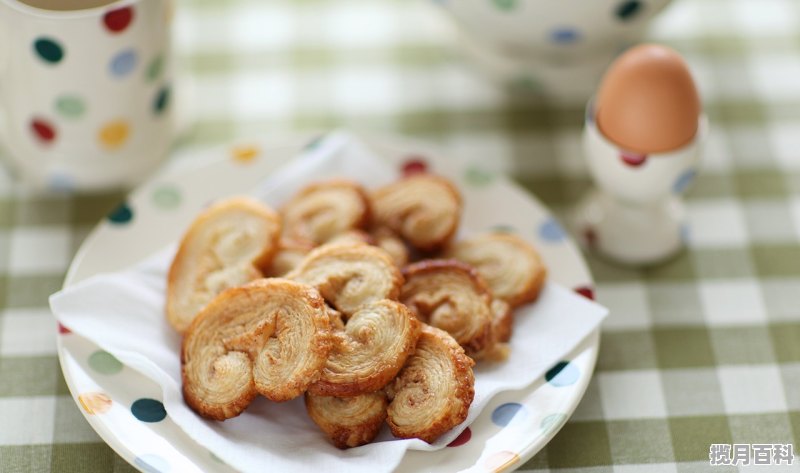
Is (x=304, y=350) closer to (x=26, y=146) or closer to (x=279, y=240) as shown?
(x=279, y=240)

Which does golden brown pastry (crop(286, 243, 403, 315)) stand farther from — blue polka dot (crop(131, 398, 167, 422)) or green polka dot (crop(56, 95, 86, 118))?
green polka dot (crop(56, 95, 86, 118))

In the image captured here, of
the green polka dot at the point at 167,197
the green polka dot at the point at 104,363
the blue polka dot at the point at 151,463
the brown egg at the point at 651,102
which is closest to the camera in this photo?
the blue polka dot at the point at 151,463

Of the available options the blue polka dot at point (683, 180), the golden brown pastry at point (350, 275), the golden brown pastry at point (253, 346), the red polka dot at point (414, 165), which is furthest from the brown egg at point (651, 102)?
the golden brown pastry at point (253, 346)

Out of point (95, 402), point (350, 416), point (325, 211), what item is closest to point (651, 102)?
point (325, 211)

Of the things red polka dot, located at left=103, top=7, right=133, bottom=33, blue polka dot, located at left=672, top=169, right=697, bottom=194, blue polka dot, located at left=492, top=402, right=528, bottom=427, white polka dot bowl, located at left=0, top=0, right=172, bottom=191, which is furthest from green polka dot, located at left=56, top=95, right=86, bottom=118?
blue polka dot, located at left=672, top=169, right=697, bottom=194

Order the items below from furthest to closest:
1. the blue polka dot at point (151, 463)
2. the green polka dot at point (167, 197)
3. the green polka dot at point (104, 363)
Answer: the green polka dot at point (167, 197) → the green polka dot at point (104, 363) → the blue polka dot at point (151, 463)

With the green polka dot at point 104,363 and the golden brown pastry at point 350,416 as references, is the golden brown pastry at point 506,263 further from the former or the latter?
the green polka dot at point 104,363

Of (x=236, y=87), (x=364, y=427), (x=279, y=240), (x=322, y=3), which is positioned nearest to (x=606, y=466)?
(x=364, y=427)
